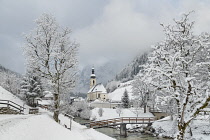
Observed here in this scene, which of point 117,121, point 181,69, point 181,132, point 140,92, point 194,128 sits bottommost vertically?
point 194,128

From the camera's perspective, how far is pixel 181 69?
9.95 m

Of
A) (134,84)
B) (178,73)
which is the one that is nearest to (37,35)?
(178,73)

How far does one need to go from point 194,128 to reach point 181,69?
24.9 meters

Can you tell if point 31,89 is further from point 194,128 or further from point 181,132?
point 181,132

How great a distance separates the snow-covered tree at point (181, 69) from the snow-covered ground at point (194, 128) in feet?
47.9

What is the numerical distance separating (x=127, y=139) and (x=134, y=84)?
21910 millimetres

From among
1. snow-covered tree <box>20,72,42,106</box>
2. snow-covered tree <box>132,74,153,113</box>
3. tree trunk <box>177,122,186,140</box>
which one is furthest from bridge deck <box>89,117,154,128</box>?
tree trunk <box>177,122,186,140</box>

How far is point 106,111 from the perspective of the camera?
258 ft

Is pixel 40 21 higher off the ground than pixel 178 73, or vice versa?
pixel 40 21

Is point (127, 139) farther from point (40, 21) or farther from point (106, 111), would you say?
point (106, 111)

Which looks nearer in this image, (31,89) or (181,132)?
(181,132)

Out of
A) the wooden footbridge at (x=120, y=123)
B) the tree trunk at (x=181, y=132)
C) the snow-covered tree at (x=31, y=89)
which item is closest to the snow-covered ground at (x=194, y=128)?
the wooden footbridge at (x=120, y=123)

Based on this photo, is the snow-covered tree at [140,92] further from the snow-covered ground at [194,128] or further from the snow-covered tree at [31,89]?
the snow-covered tree at [31,89]

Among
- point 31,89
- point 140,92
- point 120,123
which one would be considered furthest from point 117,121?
point 31,89
